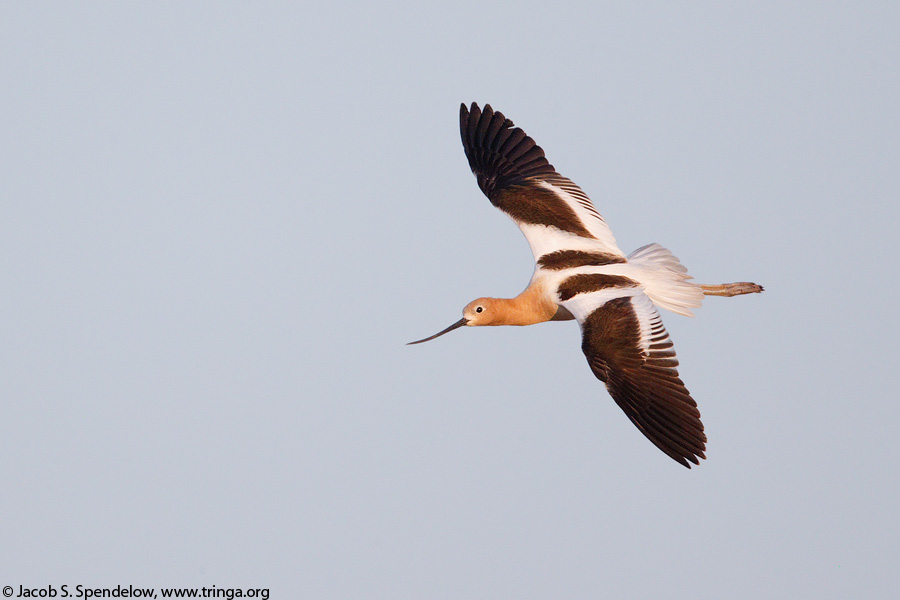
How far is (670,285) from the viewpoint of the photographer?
30.1 feet

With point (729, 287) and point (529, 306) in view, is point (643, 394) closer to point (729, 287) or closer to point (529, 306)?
point (529, 306)

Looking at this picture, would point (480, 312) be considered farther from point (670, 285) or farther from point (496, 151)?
point (496, 151)

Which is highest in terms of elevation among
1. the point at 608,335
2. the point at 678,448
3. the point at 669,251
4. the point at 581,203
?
the point at 581,203

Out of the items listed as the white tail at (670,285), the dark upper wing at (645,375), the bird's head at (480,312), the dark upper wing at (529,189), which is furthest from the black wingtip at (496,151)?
the dark upper wing at (645,375)

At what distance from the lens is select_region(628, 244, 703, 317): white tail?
9109mm

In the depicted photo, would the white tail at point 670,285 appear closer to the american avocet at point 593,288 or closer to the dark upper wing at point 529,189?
the american avocet at point 593,288

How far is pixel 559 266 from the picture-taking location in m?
9.50

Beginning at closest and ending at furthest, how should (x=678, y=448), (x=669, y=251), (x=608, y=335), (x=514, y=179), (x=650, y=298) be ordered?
(x=678, y=448) → (x=608, y=335) → (x=650, y=298) → (x=669, y=251) → (x=514, y=179)

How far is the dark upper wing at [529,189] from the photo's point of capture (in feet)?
32.4

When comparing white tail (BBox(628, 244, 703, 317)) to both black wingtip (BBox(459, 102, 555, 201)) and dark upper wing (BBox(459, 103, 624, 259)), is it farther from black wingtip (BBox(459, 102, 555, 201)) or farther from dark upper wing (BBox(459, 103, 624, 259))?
black wingtip (BBox(459, 102, 555, 201))

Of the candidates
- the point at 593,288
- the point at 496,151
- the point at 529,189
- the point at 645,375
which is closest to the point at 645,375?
the point at 645,375

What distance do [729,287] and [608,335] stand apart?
2393 millimetres

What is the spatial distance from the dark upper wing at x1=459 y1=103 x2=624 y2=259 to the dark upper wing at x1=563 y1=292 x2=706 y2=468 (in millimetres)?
1503

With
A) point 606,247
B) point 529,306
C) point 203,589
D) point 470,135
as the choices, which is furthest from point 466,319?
point 203,589
